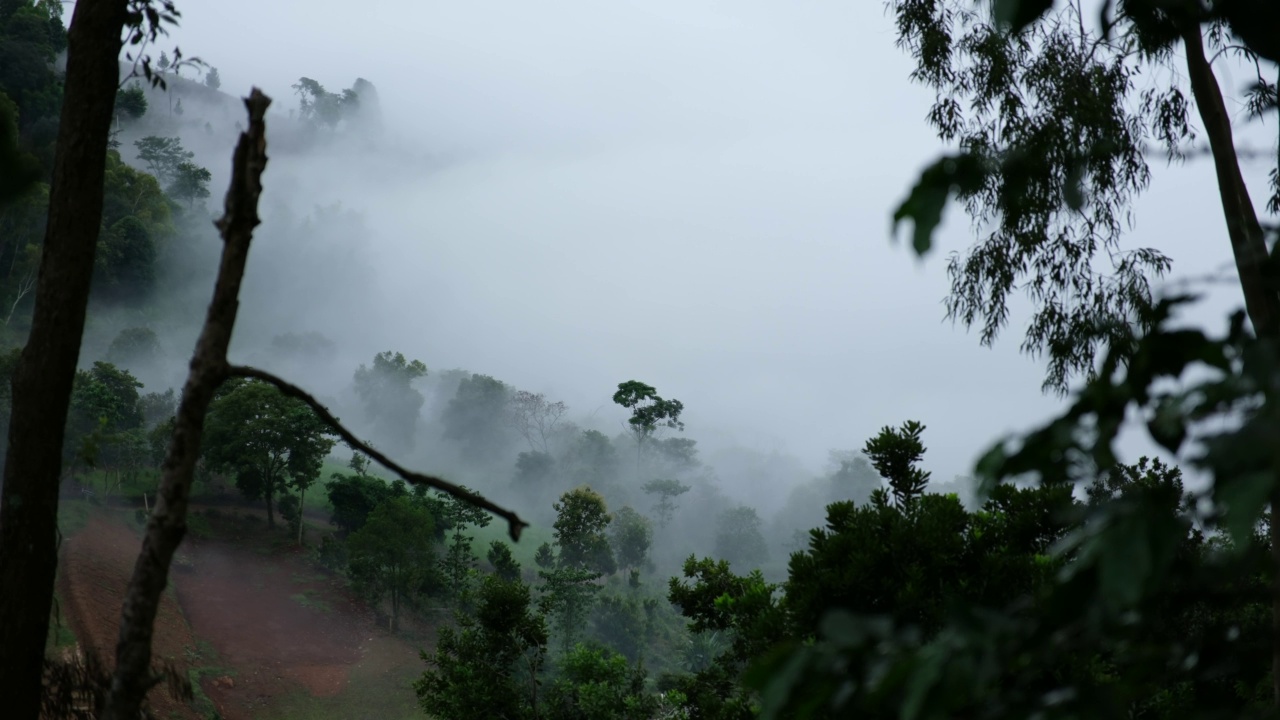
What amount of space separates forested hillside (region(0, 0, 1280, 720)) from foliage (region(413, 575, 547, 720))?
0.03 metres

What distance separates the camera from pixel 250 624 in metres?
16.0

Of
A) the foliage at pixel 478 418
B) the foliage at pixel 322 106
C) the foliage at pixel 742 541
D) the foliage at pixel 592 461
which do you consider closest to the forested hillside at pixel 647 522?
the foliage at pixel 742 541

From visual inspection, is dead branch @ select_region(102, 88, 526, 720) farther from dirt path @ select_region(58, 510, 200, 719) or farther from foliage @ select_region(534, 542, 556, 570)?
foliage @ select_region(534, 542, 556, 570)

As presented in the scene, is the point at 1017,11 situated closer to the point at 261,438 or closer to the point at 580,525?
the point at 261,438

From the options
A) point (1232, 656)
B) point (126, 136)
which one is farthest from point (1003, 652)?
point (126, 136)

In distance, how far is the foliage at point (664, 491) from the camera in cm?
3083

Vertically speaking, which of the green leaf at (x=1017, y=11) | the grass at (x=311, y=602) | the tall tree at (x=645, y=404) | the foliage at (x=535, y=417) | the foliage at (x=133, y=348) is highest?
the foliage at (x=535, y=417)

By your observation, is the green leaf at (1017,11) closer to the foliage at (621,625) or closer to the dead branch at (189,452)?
the dead branch at (189,452)

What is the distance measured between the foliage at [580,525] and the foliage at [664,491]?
28.9ft

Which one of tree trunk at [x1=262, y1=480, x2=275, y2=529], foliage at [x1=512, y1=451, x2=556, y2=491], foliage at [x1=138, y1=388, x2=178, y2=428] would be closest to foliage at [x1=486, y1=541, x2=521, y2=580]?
tree trunk at [x1=262, y1=480, x2=275, y2=529]

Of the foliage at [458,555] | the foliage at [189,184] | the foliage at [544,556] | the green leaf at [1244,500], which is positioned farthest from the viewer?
the foliage at [189,184]

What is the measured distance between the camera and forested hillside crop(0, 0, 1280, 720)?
2.09ft

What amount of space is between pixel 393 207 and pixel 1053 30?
2370 inches

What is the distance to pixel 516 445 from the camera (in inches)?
1359
